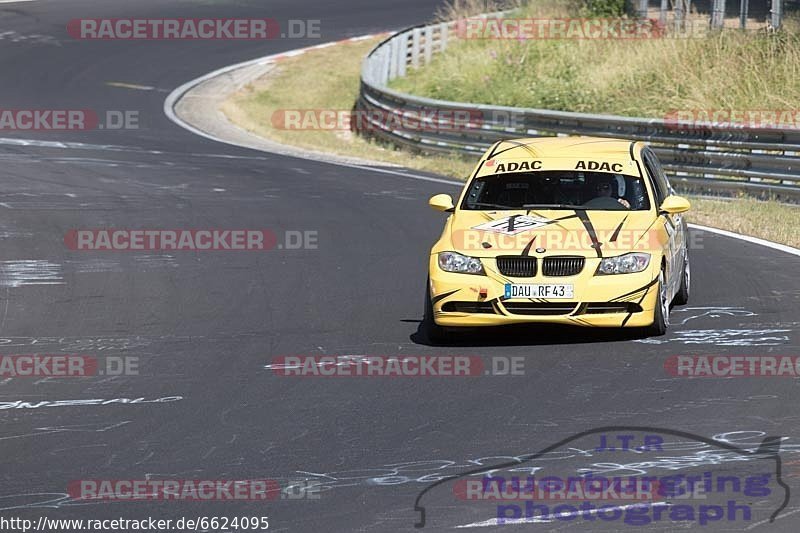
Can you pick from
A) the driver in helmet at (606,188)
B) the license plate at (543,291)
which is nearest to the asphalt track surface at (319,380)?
the license plate at (543,291)

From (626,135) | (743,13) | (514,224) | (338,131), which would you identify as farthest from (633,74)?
(514,224)

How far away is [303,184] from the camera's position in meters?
21.7

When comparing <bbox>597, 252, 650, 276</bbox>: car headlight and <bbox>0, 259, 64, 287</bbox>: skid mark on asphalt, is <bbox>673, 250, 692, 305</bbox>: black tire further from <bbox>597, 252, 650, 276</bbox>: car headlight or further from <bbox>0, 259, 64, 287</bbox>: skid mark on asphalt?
<bbox>0, 259, 64, 287</bbox>: skid mark on asphalt

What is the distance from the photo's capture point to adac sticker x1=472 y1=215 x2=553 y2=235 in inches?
432

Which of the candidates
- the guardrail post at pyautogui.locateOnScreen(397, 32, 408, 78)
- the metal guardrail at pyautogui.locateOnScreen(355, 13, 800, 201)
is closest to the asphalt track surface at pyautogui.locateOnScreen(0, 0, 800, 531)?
the metal guardrail at pyautogui.locateOnScreen(355, 13, 800, 201)

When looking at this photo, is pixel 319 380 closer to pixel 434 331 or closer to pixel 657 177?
pixel 434 331

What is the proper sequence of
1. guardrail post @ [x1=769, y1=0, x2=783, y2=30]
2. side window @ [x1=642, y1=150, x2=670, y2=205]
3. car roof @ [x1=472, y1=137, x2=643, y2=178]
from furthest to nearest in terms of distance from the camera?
guardrail post @ [x1=769, y1=0, x2=783, y2=30] < side window @ [x1=642, y1=150, x2=670, y2=205] < car roof @ [x1=472, y1=137, x2=643, y2=178]

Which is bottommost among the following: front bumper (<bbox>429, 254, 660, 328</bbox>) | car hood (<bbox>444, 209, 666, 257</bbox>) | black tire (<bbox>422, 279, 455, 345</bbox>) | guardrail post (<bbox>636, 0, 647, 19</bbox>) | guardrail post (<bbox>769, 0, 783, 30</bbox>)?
black tire (<bbox>422, 279, 455, 345</bbox>)

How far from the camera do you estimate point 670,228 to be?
11.7 metres

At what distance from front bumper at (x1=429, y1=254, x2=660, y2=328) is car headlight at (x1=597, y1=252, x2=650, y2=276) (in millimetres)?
46

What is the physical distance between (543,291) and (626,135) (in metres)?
11.7

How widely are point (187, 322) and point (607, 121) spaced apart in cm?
1156

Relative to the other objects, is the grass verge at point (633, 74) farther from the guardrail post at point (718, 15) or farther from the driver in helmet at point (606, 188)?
the driver in helmet at point (606, 188)

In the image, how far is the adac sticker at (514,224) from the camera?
432 inches
